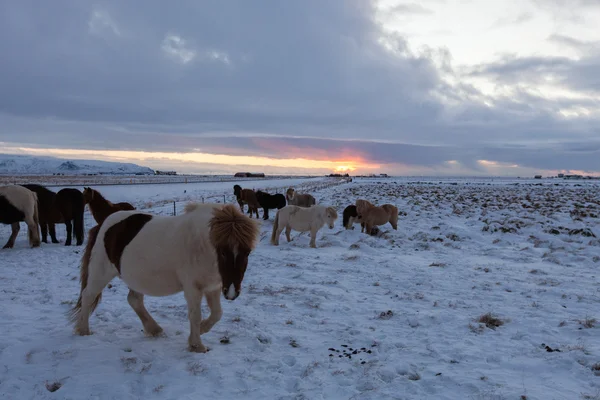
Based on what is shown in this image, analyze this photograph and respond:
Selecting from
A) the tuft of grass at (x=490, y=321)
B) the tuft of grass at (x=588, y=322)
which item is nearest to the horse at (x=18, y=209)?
the tuft of grass at (x=490, y=321)

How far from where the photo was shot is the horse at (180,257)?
4.00m

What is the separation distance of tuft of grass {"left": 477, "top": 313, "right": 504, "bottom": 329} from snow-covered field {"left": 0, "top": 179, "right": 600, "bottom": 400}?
39 mm

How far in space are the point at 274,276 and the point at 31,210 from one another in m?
8.17

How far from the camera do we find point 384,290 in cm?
713

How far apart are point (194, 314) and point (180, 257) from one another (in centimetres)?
70

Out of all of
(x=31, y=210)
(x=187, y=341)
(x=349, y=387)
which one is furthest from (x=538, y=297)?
A: (x=31, y=210)

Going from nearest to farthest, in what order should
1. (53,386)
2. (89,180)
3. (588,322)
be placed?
(53,386)
(588,322)
(89,180)

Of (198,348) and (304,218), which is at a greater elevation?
(304,218)

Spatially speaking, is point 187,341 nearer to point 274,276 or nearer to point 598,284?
point 274,276

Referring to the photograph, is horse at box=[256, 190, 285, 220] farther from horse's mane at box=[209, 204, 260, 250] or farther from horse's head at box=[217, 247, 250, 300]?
horse's head at box=[217, 247, 250, 300]

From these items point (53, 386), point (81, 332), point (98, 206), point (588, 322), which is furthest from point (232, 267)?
point (98, 206)

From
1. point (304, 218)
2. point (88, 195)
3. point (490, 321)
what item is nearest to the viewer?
point (490, 321)

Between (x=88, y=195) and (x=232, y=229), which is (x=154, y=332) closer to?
(x=232, y=229)

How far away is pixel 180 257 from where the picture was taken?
4258 mm
